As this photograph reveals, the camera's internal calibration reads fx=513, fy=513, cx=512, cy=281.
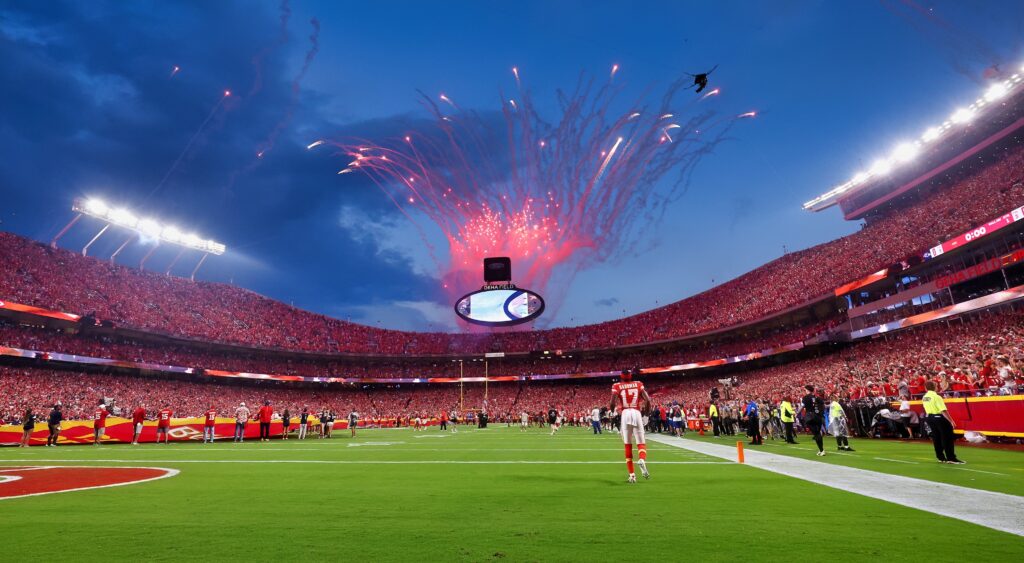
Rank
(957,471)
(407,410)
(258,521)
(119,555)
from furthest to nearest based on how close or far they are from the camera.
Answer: (407,410) → (957,471) → (258,521) → (119,555)

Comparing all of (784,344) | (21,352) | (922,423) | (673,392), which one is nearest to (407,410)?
(673,392)

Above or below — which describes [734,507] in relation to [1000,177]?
below

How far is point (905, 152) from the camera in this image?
4278cm

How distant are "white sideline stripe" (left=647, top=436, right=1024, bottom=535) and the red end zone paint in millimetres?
10807

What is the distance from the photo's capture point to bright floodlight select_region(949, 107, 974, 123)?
37438 mm

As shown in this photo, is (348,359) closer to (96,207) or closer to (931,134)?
(96,207)

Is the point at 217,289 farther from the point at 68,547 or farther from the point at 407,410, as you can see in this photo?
the point at 68,547

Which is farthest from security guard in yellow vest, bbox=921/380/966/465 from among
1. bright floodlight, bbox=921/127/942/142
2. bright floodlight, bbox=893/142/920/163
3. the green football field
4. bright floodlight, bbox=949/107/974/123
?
bright floodlight, bbox=893/142/920/163

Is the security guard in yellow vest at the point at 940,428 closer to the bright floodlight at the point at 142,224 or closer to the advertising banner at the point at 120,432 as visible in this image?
the advertising banner at the point at 120,432

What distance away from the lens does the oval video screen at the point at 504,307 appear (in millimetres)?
51094

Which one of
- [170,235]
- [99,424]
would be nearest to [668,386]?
[99,424]

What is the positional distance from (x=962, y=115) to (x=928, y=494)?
148 ft

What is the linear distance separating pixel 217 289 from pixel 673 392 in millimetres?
54512

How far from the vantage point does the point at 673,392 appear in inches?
2270
